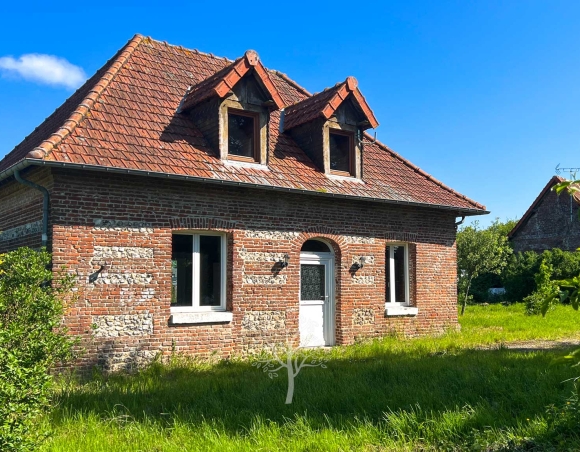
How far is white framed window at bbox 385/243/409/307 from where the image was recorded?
49.2 feet

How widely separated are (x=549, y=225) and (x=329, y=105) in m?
22.7

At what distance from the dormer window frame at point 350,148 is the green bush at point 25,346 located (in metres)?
6.84

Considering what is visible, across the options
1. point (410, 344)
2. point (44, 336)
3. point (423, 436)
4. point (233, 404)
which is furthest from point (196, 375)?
point (410, 344)

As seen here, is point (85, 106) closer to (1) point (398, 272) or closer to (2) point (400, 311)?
(1) point (398, 272)

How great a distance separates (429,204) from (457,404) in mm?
7932

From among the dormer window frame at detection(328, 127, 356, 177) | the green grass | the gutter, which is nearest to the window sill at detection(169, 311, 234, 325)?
the green grass

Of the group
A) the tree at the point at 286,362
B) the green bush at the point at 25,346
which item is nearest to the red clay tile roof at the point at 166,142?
the green bush at the point at 25,346

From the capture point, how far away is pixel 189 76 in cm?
1407

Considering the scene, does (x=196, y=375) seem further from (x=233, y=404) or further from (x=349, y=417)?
(x=349, y=417)

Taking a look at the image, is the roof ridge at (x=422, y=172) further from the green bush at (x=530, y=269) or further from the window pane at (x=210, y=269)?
the green bush at (x=530, y=269)

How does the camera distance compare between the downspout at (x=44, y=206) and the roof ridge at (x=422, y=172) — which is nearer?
the downspout at (x=44, y=206)

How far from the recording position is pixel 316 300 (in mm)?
13570

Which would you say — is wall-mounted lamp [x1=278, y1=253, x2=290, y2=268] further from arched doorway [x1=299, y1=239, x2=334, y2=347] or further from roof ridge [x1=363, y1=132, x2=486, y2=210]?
roof ridge [x1=363, y1=132, x2=486, y2=210]

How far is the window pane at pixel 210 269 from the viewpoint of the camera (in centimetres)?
1177
